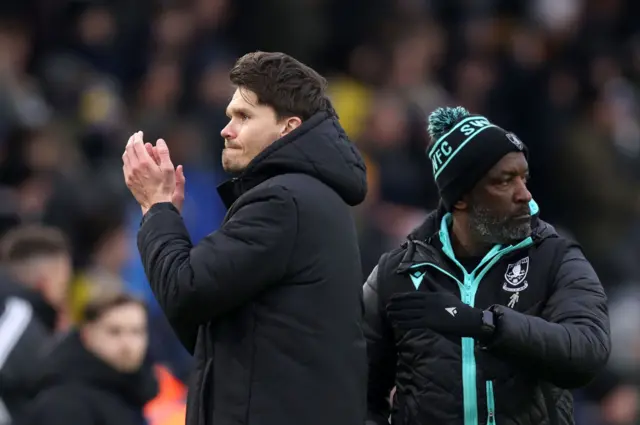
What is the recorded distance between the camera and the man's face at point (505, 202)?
4.37 meters

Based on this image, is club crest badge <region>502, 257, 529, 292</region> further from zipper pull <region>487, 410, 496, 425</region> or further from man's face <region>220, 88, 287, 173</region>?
man's face <region>220, 88, 287, 173</region>

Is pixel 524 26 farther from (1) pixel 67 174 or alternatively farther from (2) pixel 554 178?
(1) pixel 67 174

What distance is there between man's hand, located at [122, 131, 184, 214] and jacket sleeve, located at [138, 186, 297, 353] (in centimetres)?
12

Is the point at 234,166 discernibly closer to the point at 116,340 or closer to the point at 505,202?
the point at 505,202

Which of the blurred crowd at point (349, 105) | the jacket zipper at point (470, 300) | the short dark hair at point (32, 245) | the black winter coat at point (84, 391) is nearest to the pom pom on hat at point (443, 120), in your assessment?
the jacket zipper at point (470, 300)

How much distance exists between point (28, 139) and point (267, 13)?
2.88 meters

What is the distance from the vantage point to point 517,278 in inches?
172

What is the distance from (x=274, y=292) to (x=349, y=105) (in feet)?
22.3

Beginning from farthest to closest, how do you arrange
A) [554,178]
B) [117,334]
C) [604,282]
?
[554,178] → [604,282] → [117,334]

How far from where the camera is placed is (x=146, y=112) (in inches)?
380

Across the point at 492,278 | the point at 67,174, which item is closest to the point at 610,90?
the point at 67,174

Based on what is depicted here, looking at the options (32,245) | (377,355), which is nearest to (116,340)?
(32,245)

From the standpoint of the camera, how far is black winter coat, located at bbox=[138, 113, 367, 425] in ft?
13.4

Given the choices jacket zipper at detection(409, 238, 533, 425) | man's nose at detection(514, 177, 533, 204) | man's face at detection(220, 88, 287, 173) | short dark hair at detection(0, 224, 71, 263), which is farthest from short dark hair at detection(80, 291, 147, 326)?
man's nose at detection(514, 177, 533, 204)
